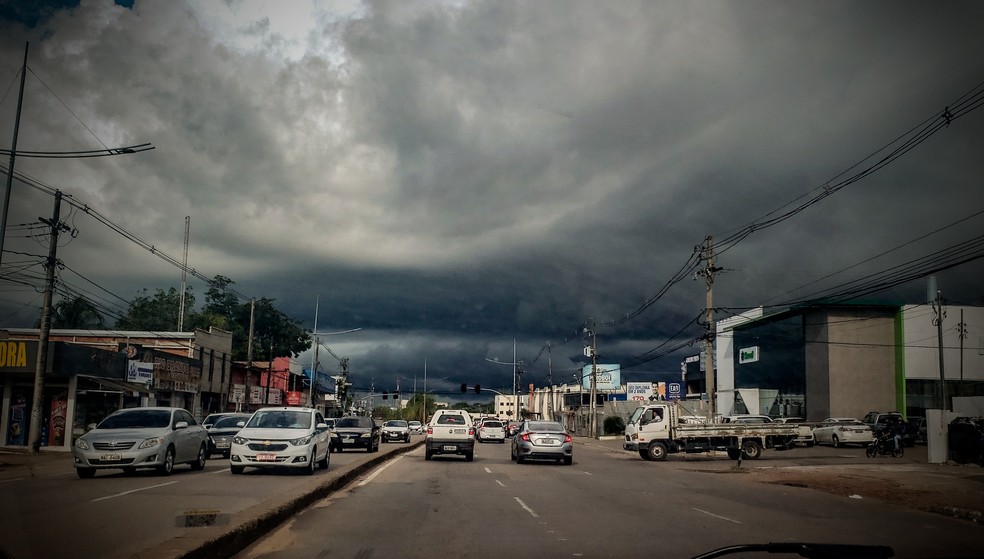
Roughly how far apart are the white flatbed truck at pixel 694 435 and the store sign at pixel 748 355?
38.8 m

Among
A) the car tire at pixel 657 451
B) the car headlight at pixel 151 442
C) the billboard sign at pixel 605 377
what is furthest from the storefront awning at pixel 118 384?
the billboard sign at pixel 605 377

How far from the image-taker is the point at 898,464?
94.4ft

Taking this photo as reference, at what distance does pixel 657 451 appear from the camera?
33688 mm

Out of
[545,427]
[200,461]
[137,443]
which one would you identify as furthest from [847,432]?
[137,443]

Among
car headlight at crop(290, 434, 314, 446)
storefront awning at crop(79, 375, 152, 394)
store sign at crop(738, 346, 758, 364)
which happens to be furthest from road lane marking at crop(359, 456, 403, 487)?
store sign at crop(738, 346, 758, 364)

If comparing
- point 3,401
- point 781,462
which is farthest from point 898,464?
point 3,401

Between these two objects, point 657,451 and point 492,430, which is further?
point 492,430

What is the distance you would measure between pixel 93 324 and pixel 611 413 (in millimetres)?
55597

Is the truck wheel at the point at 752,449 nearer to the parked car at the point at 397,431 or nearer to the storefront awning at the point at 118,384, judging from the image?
the parked car at the point at 397,431

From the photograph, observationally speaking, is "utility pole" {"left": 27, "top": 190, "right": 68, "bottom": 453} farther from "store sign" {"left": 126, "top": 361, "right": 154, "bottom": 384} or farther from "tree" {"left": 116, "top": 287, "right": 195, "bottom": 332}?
"tree" {"left": 116, "top": 287, "right": 195, "bottom": 332}

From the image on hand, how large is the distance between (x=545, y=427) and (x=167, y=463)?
14225mm

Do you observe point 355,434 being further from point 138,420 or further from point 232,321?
point 232,321

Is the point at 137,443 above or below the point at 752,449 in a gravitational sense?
above

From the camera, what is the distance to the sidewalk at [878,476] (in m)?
16.9
